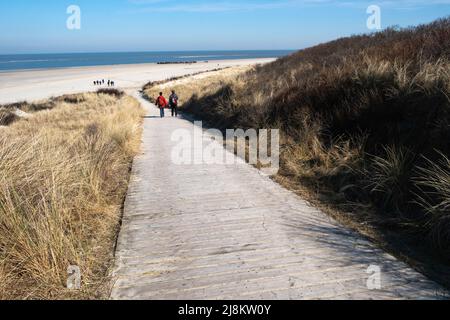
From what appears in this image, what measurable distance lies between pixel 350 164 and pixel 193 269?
413cm

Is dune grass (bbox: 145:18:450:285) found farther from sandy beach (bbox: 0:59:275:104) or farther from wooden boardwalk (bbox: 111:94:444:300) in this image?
sandy beach (bbox: 0:59:275:104)

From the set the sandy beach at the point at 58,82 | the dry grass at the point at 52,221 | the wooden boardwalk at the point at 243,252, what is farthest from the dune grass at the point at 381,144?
the sandy beach at the point at 58,82

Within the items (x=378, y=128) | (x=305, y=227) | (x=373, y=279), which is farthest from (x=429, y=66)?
(x=373, y=279)

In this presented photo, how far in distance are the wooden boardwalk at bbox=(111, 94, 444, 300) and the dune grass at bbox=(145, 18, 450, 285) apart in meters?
0.51

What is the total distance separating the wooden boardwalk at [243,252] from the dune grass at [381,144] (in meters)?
0.51

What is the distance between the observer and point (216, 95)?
2112 cm

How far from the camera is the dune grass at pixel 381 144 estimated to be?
5.22 meters

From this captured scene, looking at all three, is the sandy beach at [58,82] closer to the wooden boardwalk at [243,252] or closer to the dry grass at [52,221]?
the dry grass at [52,221]

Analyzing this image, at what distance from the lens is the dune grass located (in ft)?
17.1

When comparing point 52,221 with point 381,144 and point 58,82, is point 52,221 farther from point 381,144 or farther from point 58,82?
point 58,82

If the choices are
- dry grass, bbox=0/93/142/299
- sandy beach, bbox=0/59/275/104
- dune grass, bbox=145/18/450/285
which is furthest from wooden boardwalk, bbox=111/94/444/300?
sandy beach, bbox=0/59/275/104

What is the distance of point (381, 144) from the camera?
7.13m

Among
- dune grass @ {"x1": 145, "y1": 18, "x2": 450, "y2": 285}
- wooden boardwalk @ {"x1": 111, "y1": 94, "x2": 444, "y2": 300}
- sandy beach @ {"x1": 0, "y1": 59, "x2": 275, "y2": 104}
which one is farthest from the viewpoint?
sandy beach @ {"x1": 0, "y1": 59, "x2": 275, "y2": 104}

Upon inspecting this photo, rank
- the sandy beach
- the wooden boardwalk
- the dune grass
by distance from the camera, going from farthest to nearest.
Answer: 1. the sandy beach
2. the dune grass
3. the wooden boardwalk
